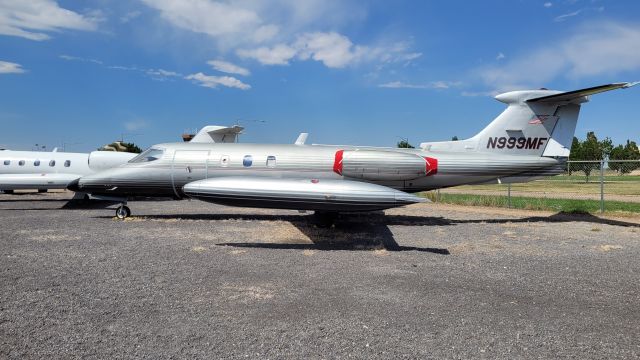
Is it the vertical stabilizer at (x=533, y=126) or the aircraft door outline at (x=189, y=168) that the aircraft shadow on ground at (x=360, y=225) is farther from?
the vertical stabilizer at (x=533, y=126)

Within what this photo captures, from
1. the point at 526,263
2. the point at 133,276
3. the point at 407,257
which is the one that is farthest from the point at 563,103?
the point at 133,276

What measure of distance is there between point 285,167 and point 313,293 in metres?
6.44

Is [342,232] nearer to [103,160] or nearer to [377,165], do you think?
[377,165]

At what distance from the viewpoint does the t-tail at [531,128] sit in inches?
506

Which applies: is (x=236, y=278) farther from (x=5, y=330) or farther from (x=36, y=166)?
(x=36, y=166)

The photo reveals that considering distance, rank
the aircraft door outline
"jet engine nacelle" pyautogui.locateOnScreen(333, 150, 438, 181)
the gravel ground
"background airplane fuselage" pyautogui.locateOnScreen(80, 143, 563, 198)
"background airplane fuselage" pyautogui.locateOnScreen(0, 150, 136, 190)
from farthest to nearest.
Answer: "background airplane fuselage" pyautogui.locateOnScreen(0, 150, 136, 190) < the aircraft door outline < "background airplane fuselage" pyautogui.locateOnScreen(80, 143, 563, 198) < "jet engine nacelle" pyautogui.locateOnScreen(333, 150, 438, 181) < the gravel ground

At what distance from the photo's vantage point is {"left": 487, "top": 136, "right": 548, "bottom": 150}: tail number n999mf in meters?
13.0

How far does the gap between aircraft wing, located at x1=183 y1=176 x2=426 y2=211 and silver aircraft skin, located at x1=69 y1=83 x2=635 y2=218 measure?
1.39 m

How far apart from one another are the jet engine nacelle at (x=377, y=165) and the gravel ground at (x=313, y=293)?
1.66 metres

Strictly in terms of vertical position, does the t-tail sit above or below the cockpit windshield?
above

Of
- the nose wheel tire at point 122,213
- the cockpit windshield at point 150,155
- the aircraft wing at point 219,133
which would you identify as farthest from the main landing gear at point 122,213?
the aircraft wing at point 219,133

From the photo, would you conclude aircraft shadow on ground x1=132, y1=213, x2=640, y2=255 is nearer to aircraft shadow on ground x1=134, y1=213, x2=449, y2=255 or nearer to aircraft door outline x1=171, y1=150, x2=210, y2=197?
aircraft shadow on ground x1=134, y1=213, x2=449, y2=255

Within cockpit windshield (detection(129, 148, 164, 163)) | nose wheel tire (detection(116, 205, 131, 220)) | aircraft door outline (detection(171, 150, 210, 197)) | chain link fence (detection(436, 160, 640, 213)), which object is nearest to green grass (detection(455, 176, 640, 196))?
chain link fence (detection(436, 160, 640, 213))

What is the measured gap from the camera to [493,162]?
1249 cm
